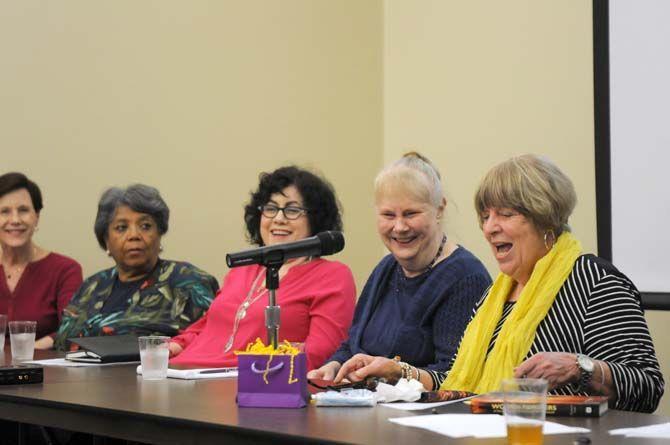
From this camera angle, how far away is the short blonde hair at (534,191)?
8.10 feet

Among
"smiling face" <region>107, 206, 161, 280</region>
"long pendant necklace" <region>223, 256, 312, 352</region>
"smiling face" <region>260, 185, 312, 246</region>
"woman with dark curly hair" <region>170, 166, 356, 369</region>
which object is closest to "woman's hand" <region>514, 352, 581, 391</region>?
"woman with dark curly hair" <region>170, 166, 356, 369</region>

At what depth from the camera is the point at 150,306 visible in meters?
3.97

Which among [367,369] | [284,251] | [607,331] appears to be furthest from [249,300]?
[607,331]

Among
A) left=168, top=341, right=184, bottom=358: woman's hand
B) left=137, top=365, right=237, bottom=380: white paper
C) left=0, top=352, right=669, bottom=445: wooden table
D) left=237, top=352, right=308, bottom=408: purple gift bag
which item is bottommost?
left=168, top=341, right=184, bottom=358: woman's hand

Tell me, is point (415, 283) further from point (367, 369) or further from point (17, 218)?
point (17, 218)

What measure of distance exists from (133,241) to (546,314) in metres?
2.23

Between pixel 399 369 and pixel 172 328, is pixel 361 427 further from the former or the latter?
pixel 172 328

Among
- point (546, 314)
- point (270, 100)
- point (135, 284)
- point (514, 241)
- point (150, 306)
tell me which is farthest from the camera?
point (270, 100)

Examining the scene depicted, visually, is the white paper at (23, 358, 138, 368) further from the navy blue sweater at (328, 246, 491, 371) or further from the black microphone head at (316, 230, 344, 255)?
the black microphone head at (316, 230, 344, 255)

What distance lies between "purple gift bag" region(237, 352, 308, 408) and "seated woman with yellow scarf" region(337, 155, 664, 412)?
1.21ft

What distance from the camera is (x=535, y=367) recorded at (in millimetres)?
2164

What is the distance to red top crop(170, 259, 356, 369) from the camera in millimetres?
3314

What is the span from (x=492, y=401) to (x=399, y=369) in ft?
1.76

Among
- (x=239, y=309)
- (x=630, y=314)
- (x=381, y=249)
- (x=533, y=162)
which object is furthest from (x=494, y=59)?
(x=630, y=314)
